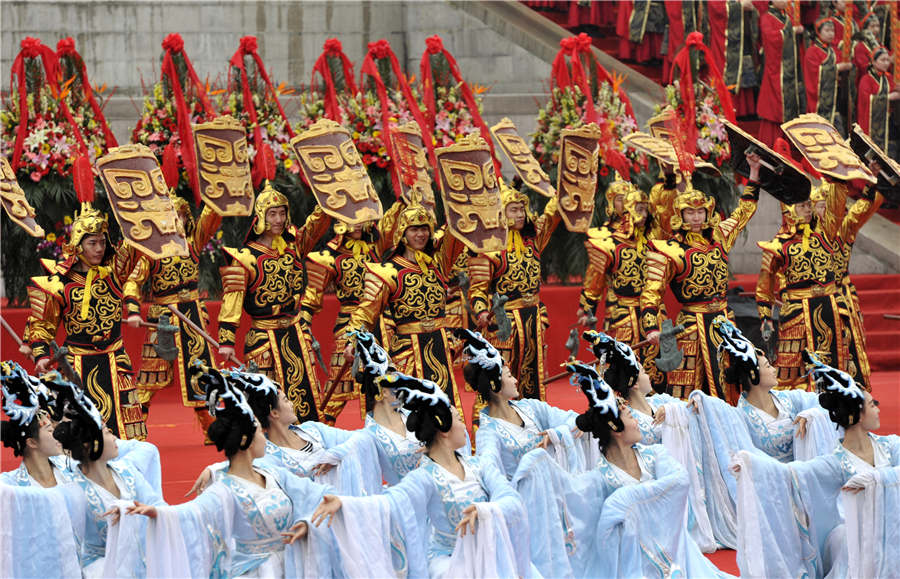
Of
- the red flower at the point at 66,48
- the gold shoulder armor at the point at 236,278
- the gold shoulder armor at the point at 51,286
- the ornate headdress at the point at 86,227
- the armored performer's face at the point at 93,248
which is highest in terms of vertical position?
the red flower at the point at 66,48

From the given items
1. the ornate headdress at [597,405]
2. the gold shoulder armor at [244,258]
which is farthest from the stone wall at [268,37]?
the ornate headdress at [597,405]

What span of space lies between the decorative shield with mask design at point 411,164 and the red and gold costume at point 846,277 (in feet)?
8.14

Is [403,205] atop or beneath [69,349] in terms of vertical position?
atop

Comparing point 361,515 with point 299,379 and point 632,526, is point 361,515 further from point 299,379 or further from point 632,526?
point 299,379

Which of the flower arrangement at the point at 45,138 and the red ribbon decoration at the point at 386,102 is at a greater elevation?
the red ribbon decoration at the point at 386,102

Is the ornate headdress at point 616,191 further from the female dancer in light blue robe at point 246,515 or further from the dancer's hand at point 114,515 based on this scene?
the dancer's hand at point 114,515

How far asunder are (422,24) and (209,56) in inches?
93.0

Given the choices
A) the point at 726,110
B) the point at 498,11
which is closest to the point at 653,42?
the point at 498,11

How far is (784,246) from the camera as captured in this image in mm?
9086

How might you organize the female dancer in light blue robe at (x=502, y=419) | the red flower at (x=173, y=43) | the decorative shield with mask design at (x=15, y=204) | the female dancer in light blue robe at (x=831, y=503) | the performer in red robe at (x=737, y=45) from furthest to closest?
the performer in red robe at (x=737, y=45) < the red flower at (x=173, y=43) < the decorative shield with mask design at (x=15, y=204) < the female dancer in light blue robe at (x=502, y=419) < the female dancer in light blue robe at (x=831, y=503)

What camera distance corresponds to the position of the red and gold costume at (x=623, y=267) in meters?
9.63

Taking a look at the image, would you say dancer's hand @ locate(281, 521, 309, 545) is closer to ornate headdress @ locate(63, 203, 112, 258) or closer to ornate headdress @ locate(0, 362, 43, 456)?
ornate headdress @ locate(0, 362, 43, 456)

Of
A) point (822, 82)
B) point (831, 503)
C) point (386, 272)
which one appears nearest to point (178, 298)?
point (386, 272)

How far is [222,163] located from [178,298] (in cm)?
118
